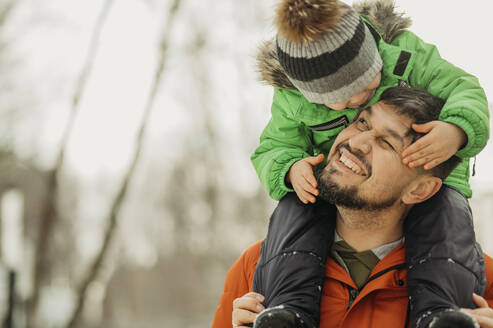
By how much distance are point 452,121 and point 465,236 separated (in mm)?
317

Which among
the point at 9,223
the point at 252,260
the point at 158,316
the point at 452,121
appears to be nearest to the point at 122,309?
the point at 158,316

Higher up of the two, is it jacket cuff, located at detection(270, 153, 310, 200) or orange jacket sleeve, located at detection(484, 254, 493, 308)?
jacket cuff, located at detection(270, 153, 310, 200)

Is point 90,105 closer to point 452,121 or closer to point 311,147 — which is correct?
point 311,147

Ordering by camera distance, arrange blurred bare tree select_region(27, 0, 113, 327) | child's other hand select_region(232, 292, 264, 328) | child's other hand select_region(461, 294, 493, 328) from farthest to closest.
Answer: blurred bare tree select_region(27, 0, 113, 327) < child's other hand select_region(232, 292, 264, 328) < child's other hand select_region(461, 294, 493, 328)

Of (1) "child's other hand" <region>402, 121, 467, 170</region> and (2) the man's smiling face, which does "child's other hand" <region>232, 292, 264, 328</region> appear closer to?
(2) the man's smiling face

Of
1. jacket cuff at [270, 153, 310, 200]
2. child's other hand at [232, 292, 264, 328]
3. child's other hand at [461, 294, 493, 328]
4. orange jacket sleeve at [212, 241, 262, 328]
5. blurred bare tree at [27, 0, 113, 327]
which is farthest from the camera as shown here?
blurred bare tree at [27, 0, 113, 327]

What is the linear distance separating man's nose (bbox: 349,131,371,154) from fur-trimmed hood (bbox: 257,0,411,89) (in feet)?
0.91

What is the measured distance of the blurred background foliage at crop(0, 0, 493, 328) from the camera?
468 centimetres

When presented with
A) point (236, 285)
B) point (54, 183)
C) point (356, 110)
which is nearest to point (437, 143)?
point (356, 110)

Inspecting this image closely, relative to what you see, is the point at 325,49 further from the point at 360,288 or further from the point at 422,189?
the point at 360,288

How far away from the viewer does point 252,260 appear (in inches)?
67.7

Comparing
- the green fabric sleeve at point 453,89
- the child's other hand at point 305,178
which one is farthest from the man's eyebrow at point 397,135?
the child's other hand at point 305,178

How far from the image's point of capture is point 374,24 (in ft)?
5.19

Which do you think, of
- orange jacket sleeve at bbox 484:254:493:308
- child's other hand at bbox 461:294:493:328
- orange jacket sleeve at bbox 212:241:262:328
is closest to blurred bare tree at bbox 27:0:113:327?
orange jacket sleeve at bbox 212:241:262:328
